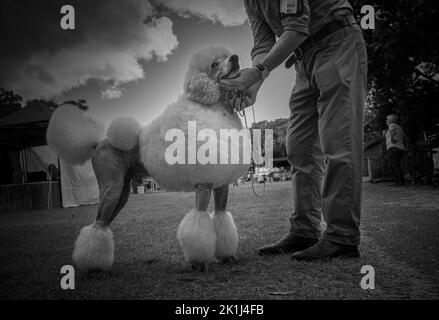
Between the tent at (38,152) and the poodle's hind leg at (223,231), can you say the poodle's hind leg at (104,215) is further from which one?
the tent at (38,152)

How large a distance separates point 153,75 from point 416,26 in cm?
730

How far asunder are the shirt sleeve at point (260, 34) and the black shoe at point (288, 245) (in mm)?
1428

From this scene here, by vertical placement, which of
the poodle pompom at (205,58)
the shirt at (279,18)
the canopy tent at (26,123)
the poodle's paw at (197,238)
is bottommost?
the poodle's paw at (197,238)

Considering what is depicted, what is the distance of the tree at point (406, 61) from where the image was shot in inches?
278

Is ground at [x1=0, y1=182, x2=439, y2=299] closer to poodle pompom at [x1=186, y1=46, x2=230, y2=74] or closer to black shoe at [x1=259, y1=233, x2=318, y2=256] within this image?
black shoe at [x1=259, y1=233, x2=318, y2=256]

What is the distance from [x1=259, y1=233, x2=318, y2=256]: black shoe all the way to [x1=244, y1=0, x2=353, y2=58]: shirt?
141 centimetres

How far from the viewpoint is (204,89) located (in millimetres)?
1808

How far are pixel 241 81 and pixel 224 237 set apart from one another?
3.15 ft

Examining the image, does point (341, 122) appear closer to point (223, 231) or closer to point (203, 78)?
point (203, 78)

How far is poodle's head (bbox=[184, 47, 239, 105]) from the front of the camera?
1.80 m

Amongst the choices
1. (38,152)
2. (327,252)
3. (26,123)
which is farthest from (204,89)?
(38,152)

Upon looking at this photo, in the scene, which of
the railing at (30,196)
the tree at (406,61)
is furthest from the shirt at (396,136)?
the railing at (30,196)

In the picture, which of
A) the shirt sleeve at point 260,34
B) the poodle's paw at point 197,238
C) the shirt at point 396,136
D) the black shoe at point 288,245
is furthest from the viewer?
the shirt at point 396,136

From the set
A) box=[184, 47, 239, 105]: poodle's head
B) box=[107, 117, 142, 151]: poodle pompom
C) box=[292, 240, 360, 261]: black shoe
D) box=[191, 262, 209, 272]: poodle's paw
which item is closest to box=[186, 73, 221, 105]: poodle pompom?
box=[184, 47, 239, 105]: poodle's head
